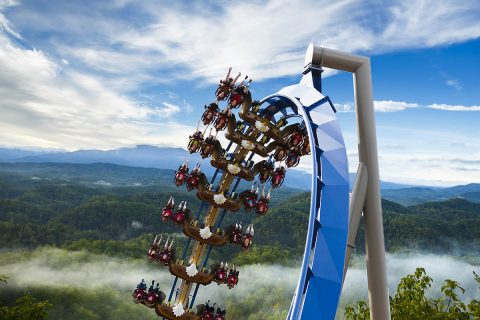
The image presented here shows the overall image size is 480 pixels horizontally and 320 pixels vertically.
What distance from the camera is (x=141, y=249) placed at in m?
123

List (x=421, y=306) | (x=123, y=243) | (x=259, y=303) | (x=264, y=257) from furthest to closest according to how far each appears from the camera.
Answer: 1. (x=123, y=243)
2. (x=264, y=257)
3. (x=259, y=303)
4. (x=421, y=306)

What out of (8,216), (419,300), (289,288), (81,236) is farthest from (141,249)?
(419,300)

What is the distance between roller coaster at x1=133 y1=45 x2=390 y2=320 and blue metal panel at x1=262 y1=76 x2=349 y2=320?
2 cm

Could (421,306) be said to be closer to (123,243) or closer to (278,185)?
(278,185)

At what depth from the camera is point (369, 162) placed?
13.1 m

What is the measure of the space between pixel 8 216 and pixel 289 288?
99.8m

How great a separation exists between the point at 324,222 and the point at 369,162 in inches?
163

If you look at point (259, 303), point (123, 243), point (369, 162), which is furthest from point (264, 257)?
point (369, 162)

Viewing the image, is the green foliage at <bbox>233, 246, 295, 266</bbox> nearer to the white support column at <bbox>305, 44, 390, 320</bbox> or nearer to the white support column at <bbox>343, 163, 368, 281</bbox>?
the white support column at <bbox>305, 44, 390, 320</bbox>

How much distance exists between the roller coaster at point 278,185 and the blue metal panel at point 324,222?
20 millimetres

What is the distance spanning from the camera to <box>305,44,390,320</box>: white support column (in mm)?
12867

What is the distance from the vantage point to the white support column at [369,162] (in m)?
12.9

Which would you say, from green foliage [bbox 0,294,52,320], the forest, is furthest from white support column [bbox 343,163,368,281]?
the forest

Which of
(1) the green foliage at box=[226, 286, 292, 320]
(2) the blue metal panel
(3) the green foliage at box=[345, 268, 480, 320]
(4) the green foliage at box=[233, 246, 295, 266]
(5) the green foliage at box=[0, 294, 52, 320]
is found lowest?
(1) the green foliage at box=[226, 286, 292, 320]
